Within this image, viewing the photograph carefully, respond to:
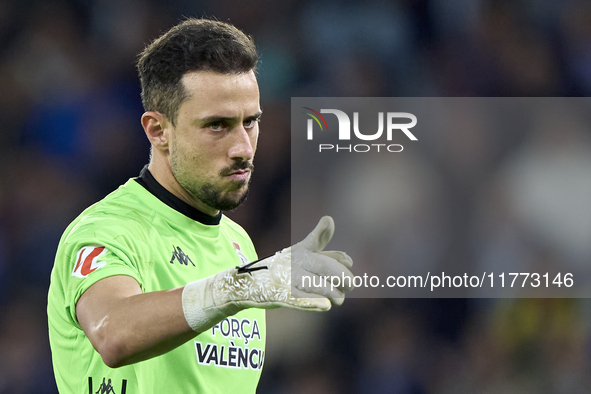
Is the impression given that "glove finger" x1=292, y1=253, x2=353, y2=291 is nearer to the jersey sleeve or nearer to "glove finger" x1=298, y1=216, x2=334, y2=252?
"glove finger" x1=298, y1=216, x2=334, y2=252

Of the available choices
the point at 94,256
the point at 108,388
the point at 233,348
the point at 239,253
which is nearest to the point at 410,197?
the point at 239,253

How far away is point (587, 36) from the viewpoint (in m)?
6.38

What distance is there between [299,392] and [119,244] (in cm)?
370

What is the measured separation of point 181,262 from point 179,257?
0.02m

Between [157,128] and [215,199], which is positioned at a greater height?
[157,128]

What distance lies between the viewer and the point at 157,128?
2.73 metres

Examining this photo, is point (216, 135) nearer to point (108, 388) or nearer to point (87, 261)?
point (87, 261)

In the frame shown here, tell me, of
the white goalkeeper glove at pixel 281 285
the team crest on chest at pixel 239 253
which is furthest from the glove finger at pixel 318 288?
the team crest on chest at pixel 239 253

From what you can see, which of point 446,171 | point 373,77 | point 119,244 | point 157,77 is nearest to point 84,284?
point 119,244

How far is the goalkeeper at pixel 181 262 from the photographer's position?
188cm

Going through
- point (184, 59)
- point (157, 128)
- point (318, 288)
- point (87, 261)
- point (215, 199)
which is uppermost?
point (184, 59)

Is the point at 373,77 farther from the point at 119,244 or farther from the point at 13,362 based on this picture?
the point at 119,244

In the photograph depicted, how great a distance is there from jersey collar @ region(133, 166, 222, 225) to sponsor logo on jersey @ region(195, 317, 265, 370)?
0.43 m

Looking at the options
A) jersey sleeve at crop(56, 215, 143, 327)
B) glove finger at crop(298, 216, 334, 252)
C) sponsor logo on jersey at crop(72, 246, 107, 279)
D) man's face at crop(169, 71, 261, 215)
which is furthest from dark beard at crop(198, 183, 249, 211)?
glove finger at crop(298, 216, 334, 252)
